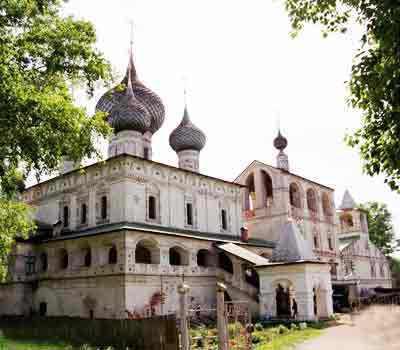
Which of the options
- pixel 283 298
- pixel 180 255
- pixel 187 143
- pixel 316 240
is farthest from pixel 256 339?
pixel 316 240

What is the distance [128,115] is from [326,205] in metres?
20.5

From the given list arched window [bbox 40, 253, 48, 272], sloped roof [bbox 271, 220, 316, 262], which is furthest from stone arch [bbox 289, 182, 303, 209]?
arched window [bbox 40, 253, 48, 272]

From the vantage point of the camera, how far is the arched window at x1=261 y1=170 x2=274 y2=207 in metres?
34.4

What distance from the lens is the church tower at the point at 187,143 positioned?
31.3 m

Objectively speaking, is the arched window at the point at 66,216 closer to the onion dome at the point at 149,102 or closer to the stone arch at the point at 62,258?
the stone arch at the point at 62,258

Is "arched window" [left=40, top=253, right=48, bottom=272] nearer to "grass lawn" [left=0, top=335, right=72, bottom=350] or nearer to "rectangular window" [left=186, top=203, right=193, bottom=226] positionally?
"rectangular window" [left=186, top=203, right=193, bottom=226]

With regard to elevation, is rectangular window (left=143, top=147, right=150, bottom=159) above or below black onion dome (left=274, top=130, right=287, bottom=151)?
below

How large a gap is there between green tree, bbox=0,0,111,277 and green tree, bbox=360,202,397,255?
148 feet

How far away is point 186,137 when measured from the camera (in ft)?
103

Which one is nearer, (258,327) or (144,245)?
(258,327)

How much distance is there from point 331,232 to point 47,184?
23407mm

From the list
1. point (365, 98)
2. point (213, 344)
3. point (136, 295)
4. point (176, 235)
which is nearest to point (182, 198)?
point (176, 235)

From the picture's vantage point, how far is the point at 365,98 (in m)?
7.29

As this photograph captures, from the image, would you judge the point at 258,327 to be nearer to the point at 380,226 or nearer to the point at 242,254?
the point at 242,254
